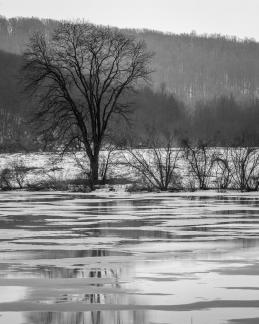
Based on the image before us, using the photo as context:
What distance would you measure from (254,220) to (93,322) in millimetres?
12170

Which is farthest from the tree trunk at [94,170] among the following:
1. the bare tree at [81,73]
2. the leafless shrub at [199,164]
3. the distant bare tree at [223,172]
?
the distant bare tree at [223,172]

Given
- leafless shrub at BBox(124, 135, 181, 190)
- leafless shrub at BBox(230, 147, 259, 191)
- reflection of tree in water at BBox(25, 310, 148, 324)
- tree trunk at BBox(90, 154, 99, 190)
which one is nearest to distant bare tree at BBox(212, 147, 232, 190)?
leafless shrub at BBox(230, 147, 259, 191)

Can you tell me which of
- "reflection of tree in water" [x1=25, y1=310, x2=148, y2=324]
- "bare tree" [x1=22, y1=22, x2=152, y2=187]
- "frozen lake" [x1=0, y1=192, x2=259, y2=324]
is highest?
"bare tree" [x1=22, y1=22, x2=152, y2=187]

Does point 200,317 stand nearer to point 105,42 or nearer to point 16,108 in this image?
point 105,42

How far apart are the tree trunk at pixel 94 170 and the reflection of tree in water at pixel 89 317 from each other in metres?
27.1

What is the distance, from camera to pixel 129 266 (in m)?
11.8

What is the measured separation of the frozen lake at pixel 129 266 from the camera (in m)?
8.41

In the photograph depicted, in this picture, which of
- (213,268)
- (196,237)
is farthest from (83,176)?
(213,268)

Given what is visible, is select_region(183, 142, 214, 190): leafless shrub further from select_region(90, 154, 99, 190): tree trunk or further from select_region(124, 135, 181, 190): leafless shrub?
select_region(90, 154, 99, 190): tree trunk

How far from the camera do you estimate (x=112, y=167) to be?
39312mm

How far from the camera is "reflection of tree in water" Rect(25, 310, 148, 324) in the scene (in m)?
7.98

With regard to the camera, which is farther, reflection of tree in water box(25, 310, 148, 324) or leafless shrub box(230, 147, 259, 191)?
leafless shrub box(230, 147, 259, 191)

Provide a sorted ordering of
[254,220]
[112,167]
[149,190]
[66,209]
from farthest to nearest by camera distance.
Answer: [112,167]
[149,190]
[66,209]
[254,220]

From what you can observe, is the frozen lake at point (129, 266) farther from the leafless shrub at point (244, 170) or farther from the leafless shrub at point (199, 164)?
the leafless shrub at point (199, 164)
